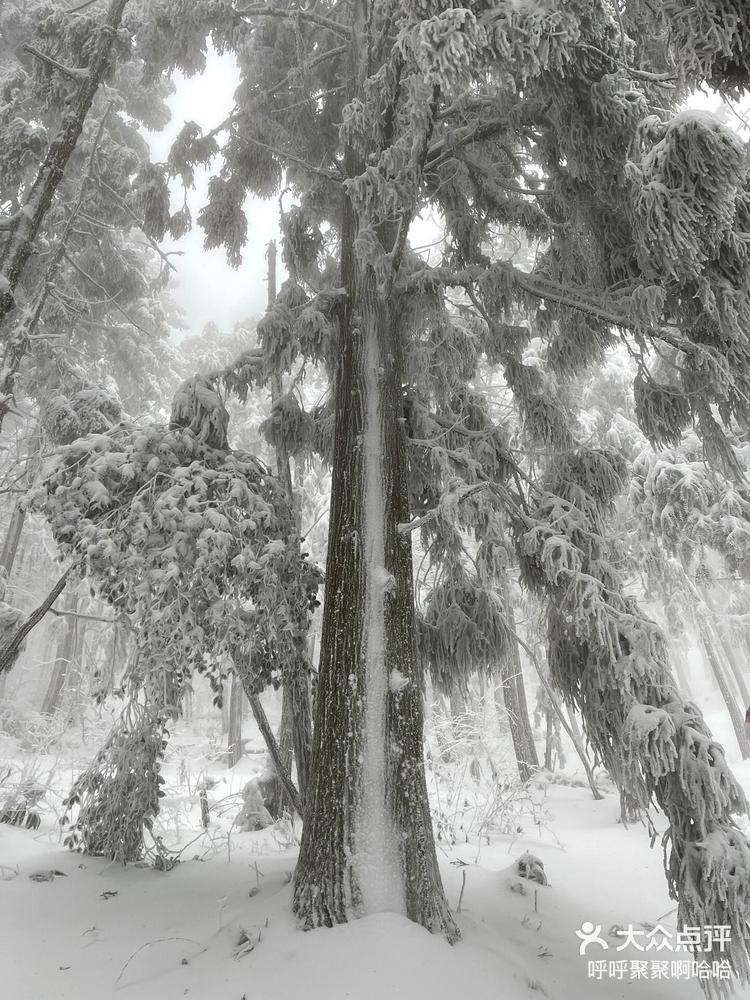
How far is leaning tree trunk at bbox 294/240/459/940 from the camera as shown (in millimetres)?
3447

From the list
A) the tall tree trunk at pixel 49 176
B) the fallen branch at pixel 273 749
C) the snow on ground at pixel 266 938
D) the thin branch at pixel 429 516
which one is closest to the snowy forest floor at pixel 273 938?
the snow on ground at pixel 266 938

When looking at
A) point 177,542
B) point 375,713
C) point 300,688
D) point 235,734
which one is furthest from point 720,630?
point 177,542

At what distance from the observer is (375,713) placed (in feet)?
12.7

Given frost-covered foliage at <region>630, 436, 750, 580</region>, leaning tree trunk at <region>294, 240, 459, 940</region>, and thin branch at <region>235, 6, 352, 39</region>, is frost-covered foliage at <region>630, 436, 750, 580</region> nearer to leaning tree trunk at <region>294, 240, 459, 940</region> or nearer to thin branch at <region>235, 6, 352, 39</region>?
leaning tree trunk at <region>294, 240, 459, 940</region>

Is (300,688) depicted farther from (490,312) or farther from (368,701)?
(490,312)

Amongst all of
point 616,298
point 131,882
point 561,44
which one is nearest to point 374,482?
point 616,298

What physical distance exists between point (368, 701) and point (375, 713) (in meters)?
0.09

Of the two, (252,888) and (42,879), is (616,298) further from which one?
(42,879)

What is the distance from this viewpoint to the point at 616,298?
15.1ft

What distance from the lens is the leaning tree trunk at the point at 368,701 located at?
11.3ft

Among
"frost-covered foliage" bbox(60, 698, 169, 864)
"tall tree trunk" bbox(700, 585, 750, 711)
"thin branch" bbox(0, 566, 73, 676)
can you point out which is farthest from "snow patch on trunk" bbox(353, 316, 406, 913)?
"tall tree trunk" bbox(700, 585, 750, 711)

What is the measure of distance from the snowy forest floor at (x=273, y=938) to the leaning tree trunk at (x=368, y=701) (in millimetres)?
210

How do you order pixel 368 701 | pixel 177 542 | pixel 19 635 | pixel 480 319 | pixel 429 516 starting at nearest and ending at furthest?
pixel 177 542 < pixel 368 701 < pixel 429 516 < pixel 19 635 < pixel 480 319

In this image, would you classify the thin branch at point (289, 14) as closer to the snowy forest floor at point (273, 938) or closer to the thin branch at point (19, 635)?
the thin branch at point (19, 635)
